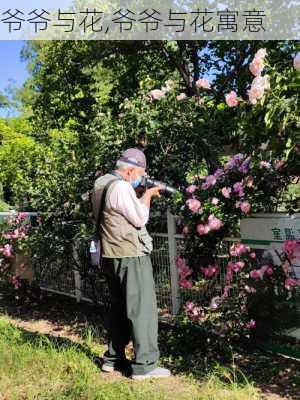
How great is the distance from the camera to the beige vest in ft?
13.8

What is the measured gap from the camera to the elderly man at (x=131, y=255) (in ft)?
13.7

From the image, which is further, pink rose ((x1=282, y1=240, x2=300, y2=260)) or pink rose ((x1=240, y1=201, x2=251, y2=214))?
pink rose ((x1=240, y1=201, x2=251, y2=214))

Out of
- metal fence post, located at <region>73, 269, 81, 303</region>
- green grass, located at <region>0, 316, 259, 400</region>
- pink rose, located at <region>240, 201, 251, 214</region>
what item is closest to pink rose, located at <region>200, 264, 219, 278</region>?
pink rose, located at <region>240, 201, 251, 214</region>

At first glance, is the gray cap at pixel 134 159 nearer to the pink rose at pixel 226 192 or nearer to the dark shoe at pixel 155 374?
the pink rose at pixel 226 192

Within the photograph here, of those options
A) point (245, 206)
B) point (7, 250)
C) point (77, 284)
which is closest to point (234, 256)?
point (245, 206)

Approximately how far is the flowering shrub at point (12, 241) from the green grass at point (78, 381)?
2.56 metres

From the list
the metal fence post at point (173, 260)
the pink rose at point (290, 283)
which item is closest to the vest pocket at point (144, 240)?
the pink rose at point (290, 283)

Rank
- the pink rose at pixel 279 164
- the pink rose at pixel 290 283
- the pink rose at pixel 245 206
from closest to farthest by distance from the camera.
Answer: the pink rose at pixel 279 164
the pink rose at pixel 290 283
the pink rose at pixel 245 206

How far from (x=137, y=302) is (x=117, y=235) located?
0.53 metres

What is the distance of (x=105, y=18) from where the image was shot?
8672mm

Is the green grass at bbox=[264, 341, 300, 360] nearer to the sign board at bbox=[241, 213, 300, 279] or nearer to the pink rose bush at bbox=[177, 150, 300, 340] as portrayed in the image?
the pink rose bush at bbox=[177, 150, 300, 340]

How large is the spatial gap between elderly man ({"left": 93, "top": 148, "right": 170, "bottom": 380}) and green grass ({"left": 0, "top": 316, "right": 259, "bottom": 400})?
254 millimetres

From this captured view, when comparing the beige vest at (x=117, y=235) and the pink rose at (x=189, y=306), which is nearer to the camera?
the beige vest at (x=117, y=235)

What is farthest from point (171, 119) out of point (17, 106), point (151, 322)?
point (17, 106)
